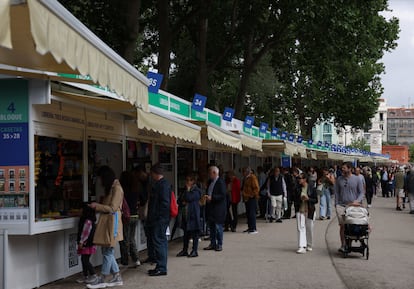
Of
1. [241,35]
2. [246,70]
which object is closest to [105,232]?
[241,35]

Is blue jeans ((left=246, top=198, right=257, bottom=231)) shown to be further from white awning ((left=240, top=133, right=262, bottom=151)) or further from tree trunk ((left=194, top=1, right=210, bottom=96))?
tree trunk ((left=194, top=1, right=210, bottom=96))

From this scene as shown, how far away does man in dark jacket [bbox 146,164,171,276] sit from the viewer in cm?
923

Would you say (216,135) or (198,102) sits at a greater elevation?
(198,102)

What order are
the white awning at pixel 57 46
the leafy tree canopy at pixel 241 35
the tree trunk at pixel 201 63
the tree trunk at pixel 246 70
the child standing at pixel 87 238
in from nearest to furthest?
the white awning at pixel 57 46, the child standing at pixel 87 238, the leafy tree canopy at pixel 241 35, the tree trunk at pixel 201 63, the tree trunk at pixel 246 70

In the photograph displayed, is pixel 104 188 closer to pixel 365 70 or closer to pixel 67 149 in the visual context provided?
pixel 67 149

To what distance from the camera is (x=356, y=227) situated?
11.0 m

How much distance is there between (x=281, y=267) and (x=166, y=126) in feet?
10.1

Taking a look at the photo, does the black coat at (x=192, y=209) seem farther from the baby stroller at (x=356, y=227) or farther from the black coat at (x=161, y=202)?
the baby stroller at (x=356, y=227)

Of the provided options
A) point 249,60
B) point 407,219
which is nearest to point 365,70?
point 249,60

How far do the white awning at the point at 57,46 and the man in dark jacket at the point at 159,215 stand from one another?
255 cm

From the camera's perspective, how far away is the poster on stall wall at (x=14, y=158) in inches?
305

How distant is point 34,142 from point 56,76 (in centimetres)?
94

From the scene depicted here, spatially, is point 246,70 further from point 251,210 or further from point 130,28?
point 251,210

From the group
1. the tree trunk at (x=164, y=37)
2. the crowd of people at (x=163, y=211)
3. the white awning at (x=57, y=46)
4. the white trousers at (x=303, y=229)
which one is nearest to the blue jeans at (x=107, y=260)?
the crowd of people at (x=163, y=211)
